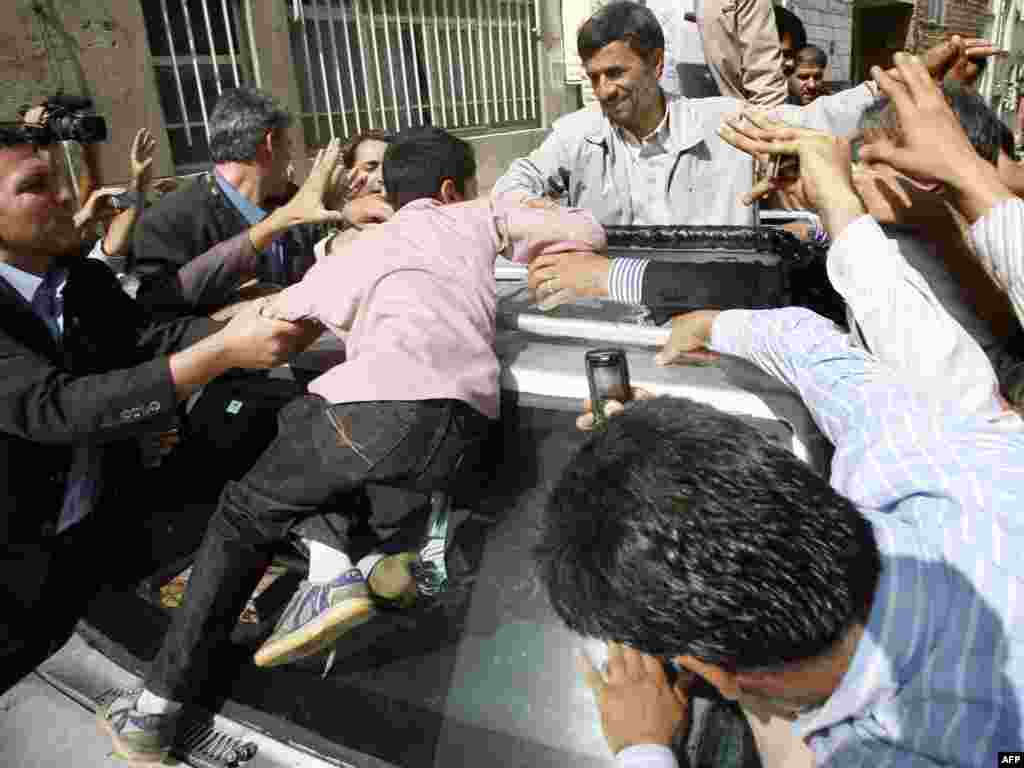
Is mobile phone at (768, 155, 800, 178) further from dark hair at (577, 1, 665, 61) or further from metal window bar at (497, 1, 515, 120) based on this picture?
metal window bar at (497, 1, 515, 120)

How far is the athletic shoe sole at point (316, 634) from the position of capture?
4.62ft

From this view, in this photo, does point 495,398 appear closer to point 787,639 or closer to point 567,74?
point 787,639

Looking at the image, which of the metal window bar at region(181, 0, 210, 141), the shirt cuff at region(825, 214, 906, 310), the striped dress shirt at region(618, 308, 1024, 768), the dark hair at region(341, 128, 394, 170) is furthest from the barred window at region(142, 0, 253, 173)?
the striped dress shirt at region(618, 308, 1024, 768)

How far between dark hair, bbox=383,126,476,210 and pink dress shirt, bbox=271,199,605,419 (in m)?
0.15

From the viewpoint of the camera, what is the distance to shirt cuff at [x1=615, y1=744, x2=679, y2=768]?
985 millimetres

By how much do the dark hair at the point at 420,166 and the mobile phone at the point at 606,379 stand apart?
0.86 meters

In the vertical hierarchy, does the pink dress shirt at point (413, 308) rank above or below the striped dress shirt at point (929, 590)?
above

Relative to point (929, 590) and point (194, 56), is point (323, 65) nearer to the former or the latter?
point (194, 56)

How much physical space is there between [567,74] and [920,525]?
9705 mm

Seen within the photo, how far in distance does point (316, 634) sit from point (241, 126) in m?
2.21

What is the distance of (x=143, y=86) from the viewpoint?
16.4 ft

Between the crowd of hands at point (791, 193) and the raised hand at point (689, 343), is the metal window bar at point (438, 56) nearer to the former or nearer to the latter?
the crowd of hands at point (791, 193)

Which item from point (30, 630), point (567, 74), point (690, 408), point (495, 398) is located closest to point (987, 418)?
point (690, 408)

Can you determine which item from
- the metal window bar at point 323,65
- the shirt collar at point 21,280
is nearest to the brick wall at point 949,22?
the metal window bar at point 323,65
